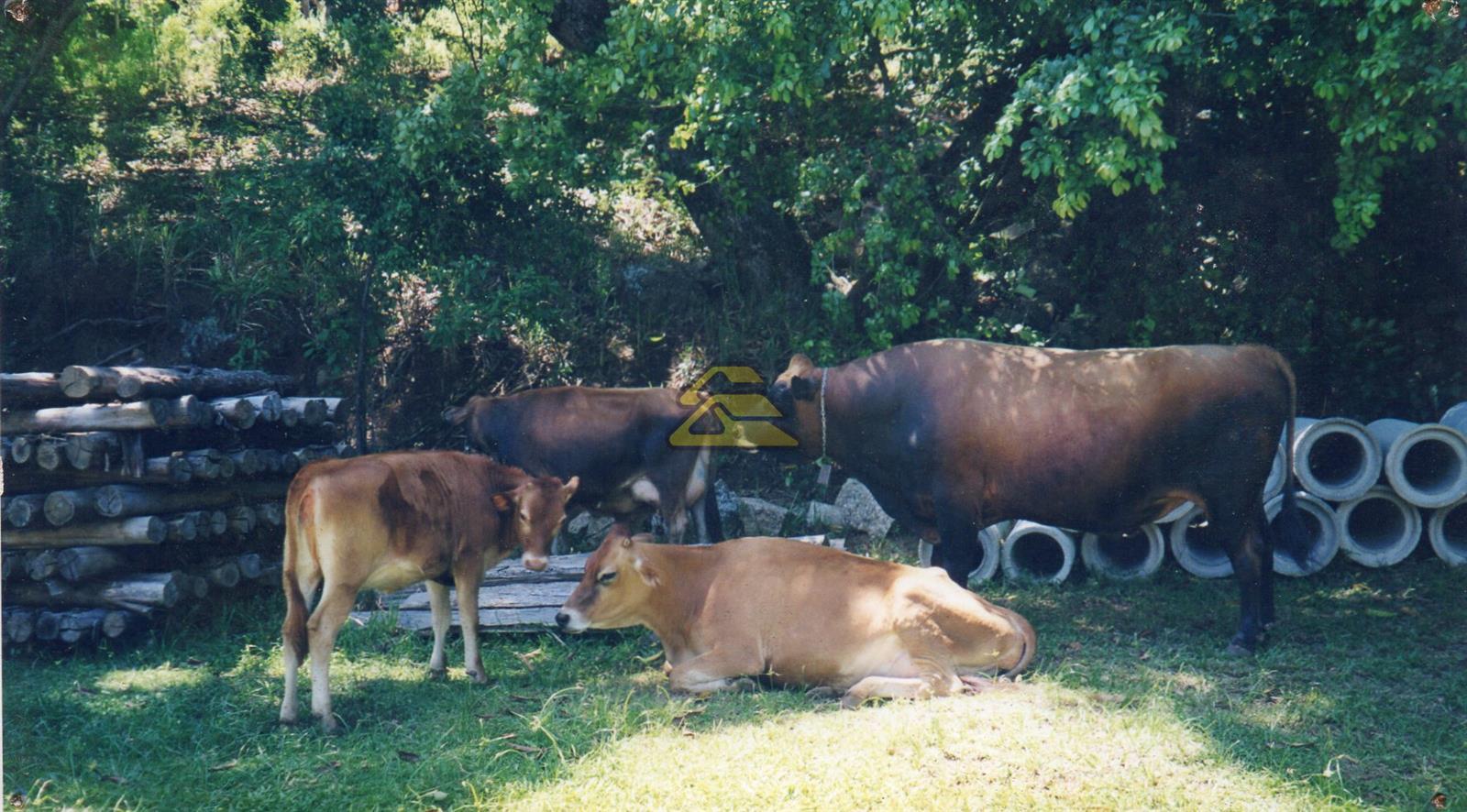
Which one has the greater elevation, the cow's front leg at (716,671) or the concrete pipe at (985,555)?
the concrete pipe at (985,555)

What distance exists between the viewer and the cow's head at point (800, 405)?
9461 mm

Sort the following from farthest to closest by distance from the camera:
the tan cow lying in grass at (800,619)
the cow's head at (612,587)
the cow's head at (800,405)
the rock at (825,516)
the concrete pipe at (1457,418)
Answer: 1. the rock at (825,516)
2. the concrete pipe at (1457,418)
3. the cow's head at (800,405)
4. the cow's head at (612,587)
5. the tan cow lying in grass at (800,619)

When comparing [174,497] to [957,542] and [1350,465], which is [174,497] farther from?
[1350,465]

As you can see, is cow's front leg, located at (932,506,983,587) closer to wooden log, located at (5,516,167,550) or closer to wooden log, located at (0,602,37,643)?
wooden log, located at (5,516,167,550)

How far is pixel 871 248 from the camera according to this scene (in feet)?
33.9

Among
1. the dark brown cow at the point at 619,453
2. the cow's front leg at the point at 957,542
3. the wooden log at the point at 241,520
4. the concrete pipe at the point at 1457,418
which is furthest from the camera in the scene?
the concrete pipe at the point at 1457,418

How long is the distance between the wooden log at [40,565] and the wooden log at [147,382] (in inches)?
43.4

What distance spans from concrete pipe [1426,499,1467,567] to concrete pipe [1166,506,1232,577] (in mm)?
1723

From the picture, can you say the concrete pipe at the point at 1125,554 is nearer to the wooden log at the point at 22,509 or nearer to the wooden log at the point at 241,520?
the wooden log at the point at 241,520

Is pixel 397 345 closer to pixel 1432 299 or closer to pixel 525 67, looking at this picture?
pixel 525 67

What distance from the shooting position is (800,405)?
31.2 feet

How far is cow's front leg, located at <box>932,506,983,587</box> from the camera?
8539 millimetres

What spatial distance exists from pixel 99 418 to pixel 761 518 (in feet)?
18.1

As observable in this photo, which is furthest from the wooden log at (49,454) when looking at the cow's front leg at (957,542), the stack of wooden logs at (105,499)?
the cow's front leg at (957,542)
